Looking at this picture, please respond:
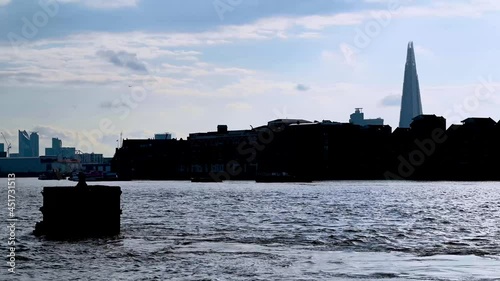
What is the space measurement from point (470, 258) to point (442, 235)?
14.8 m

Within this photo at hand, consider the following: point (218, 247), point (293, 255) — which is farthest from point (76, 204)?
point (293, 255)

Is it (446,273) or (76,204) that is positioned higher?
(76,204)

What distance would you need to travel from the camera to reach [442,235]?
55.9 metres

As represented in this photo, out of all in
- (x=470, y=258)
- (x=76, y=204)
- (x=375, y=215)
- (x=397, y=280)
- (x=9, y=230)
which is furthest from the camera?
(x=375, y=215)

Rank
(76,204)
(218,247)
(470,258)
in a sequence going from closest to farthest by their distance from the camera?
(470,258) < (218,247) < (76,204)

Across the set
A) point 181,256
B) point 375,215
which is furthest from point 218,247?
point 375,215

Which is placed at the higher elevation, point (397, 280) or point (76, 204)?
point (76, 204)

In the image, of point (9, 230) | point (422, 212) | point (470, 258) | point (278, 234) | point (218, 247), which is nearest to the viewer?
point (470, 258)

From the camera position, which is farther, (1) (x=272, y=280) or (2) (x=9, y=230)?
(2) (x=9, y=230)

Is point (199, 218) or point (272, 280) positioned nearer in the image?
point (272, 280)

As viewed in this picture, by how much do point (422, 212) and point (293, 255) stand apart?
47.4m

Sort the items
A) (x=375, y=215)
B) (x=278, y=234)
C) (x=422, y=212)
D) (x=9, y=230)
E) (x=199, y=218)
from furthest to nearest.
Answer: (x=422, y=212)
(x=375, y=215)
(x=199, y=218)
(x=9, y=230)
(x=278, y=234)

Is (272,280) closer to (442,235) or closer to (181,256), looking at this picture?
(181,256)

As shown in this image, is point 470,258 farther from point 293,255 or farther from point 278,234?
point 278,234
